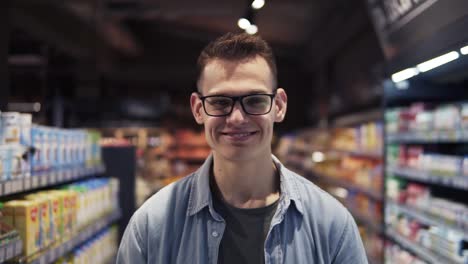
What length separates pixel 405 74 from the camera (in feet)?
14.7

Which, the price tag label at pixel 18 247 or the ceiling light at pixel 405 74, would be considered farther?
the ceiling light at pixel 405 74

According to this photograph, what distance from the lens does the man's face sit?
5.89 feet

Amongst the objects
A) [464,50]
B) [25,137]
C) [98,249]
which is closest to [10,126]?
[25,137]

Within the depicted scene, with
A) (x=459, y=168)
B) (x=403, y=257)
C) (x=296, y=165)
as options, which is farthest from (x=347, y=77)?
(x=459, y=168)

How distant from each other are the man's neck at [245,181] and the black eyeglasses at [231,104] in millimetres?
207

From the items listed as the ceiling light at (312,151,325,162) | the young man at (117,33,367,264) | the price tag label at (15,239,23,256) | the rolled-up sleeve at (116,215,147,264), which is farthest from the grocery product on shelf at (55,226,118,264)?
the ceiling light at (312,151,325,162)

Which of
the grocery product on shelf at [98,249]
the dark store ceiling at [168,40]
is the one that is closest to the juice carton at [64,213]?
the grocery product on shelf at [98,249]

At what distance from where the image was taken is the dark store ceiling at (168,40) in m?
9.70

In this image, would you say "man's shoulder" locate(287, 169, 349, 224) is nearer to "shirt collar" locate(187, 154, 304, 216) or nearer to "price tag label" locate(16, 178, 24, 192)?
"shirt collar" locate(187, 154, 304, 216)

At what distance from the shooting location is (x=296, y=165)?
13438 millimetres

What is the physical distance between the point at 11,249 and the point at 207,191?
1.55 meters

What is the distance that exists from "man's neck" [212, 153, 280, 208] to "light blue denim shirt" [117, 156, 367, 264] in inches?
2.7

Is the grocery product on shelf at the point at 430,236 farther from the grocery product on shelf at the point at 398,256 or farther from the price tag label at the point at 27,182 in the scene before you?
the price tag label at the point at 27,182

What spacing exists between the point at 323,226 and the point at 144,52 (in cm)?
1687
